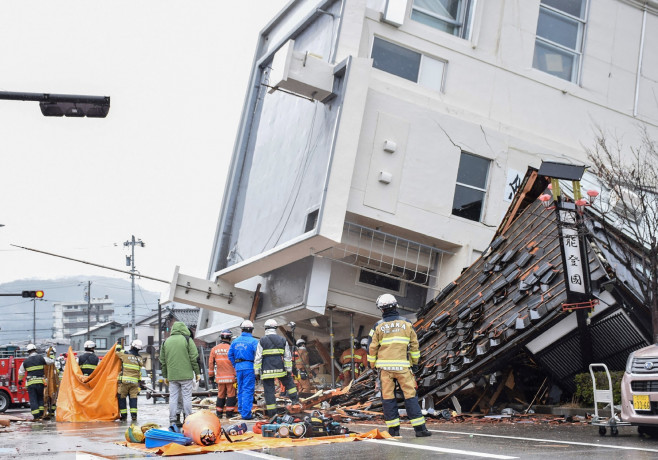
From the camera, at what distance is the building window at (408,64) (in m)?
21.1

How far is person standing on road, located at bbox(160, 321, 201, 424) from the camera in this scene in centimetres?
1371

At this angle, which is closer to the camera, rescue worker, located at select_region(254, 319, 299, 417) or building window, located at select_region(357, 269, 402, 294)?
rescue worker, located at select_region(254, 319, 299, 417)

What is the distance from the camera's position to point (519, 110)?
22.2 meters

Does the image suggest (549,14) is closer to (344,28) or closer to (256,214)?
(344,28)

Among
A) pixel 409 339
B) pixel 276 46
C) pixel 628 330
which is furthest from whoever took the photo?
pixel 276 46

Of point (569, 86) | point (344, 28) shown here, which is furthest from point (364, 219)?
point (569, 86)

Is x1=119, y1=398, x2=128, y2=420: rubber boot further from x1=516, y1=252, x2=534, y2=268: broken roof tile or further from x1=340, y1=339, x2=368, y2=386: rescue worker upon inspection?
x1=516, y1=252, x2=534, y2=268: broken roof tile

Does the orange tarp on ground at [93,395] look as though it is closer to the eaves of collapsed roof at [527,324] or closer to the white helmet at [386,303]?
the eaves of collapsed roof at [527,324]

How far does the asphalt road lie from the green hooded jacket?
200 centimetres

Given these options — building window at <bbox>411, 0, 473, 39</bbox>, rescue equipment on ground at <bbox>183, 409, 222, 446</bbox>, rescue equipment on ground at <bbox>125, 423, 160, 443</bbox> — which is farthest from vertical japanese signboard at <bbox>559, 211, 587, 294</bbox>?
building window at <bbox>411, 0, 473, 39</bbox>

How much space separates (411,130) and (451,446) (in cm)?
1319

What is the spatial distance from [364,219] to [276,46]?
9.02 meters

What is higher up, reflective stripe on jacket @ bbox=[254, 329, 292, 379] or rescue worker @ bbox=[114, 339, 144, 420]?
reflective stripe on jacket @ bbox=[254, 329, 292, 379]

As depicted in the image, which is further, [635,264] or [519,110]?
[519,110]
